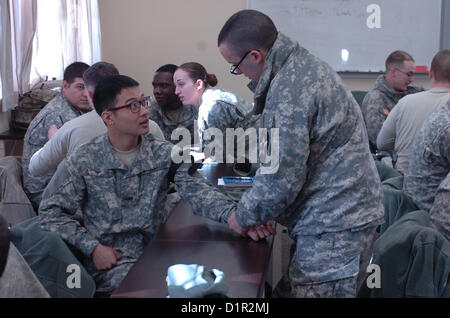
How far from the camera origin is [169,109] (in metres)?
4.14

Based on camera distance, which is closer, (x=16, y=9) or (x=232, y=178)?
(x=232, y=178)

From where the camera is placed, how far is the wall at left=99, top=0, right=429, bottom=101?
605 cm

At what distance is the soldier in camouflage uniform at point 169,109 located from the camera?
4078mm

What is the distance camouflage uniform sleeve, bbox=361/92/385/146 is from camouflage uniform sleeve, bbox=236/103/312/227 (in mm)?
3091

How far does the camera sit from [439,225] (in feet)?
8.25

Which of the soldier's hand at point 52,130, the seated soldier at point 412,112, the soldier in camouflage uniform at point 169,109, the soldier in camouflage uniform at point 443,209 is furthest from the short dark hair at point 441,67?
the soldier's hand at point 52,130

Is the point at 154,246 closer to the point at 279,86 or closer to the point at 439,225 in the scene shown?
the point at 279,86

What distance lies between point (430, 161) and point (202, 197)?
1216mm

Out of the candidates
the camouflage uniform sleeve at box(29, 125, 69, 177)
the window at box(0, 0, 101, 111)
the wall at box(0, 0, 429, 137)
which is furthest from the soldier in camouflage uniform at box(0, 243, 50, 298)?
the wall at box(0, 0, 429, 137)

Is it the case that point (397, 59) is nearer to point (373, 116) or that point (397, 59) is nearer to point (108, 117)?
point (373, 116)

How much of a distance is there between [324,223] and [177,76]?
2.36 m

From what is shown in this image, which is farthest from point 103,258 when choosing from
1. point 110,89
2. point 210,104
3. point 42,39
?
point 42,39
